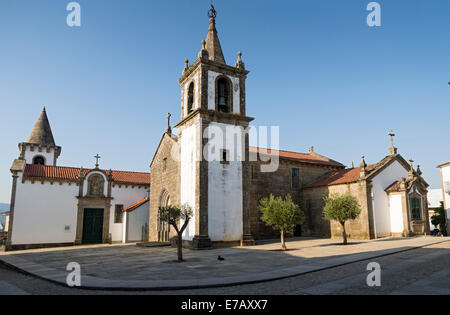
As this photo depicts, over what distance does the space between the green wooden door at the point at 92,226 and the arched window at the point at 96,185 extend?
158cm

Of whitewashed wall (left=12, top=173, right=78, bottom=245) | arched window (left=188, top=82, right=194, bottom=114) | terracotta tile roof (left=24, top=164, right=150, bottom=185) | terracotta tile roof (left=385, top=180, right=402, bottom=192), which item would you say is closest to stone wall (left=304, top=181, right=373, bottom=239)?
terracotta tile roof (left=385, top=180, right=402, bottom=192)

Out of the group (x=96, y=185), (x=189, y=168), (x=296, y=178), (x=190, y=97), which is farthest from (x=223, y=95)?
(x=96, y=185)

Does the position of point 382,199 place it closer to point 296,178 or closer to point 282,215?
point 296,178

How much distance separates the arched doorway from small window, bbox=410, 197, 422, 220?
68.1ft

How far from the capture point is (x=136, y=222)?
3067 cm

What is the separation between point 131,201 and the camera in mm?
32438

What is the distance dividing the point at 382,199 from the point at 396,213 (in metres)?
1.67

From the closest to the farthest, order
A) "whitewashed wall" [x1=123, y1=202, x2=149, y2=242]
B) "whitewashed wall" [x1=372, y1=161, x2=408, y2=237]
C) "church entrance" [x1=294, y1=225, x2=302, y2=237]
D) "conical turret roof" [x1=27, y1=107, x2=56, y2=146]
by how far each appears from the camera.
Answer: "whitewashed wall" [x1=372, y1=161, x2=408, y2=237] → "church entrance" [x1=294, y1=225, x2=302, y2=237] → "whitewashed wall" [x1=123, y1=202, x2=149, y2=242] → "conical turret roof" [x1=27, y1=107, x2=56, y2=146]

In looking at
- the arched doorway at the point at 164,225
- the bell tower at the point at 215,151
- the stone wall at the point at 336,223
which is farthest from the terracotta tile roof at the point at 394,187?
the arched doorway at the point at 164,225

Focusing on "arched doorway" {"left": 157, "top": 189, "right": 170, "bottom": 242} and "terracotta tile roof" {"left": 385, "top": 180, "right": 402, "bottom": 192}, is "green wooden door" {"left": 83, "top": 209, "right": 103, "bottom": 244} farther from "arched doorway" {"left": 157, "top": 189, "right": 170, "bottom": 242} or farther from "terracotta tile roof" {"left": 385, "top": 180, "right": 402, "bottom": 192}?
"terracotta tile roof" {"left": 385, "top": 180, "right": 402, "bottom": 192}

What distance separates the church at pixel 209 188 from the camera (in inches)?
891

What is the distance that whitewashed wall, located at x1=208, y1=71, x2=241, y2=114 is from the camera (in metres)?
23.7
